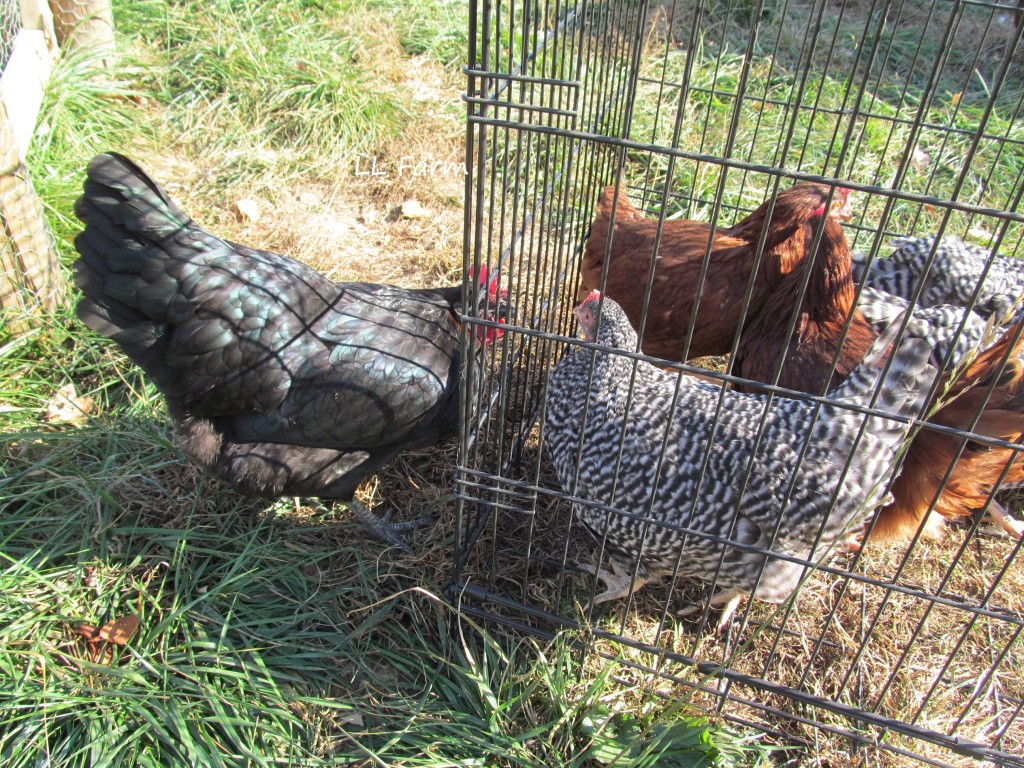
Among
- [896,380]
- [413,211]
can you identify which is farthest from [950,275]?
[413,211]

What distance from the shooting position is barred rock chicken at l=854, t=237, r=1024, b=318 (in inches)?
128

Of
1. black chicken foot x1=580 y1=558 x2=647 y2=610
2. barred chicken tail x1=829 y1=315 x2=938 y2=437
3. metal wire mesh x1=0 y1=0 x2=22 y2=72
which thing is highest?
metal wire mesh x1=0 y1=0 x2=22 y2=72

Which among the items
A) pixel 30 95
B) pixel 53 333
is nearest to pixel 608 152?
pixel 53 333

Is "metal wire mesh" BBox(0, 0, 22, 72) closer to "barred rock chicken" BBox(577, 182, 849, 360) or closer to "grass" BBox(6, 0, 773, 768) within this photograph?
"grass" BBox(6, 0, 773, 768)

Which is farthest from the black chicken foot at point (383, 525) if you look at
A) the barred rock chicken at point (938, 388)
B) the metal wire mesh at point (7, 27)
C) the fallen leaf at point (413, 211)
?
the metal wire mesh at point (7, 27)

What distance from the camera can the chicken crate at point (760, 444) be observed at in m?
1.94

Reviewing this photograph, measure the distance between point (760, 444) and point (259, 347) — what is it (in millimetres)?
1810

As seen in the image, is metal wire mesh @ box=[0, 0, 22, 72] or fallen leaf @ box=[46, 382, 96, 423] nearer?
fallen leaf @ box=[46, 382, 96, 423]

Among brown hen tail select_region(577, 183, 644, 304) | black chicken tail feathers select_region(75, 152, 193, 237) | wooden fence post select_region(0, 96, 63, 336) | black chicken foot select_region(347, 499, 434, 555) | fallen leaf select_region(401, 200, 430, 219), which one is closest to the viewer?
black chicken tail feathers select_region(75, 152, 193, 237)

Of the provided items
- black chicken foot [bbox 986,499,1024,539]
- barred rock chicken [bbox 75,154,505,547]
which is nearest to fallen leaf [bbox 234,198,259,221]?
barred rock chicken [bbox 75,154,505,547]

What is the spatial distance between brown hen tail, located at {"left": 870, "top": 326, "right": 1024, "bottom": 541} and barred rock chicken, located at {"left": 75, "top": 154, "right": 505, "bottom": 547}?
1549 millimetres

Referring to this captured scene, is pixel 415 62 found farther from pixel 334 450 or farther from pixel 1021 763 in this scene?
pixel 1021 763

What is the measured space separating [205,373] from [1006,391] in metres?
2.74

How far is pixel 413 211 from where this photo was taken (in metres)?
4.64
